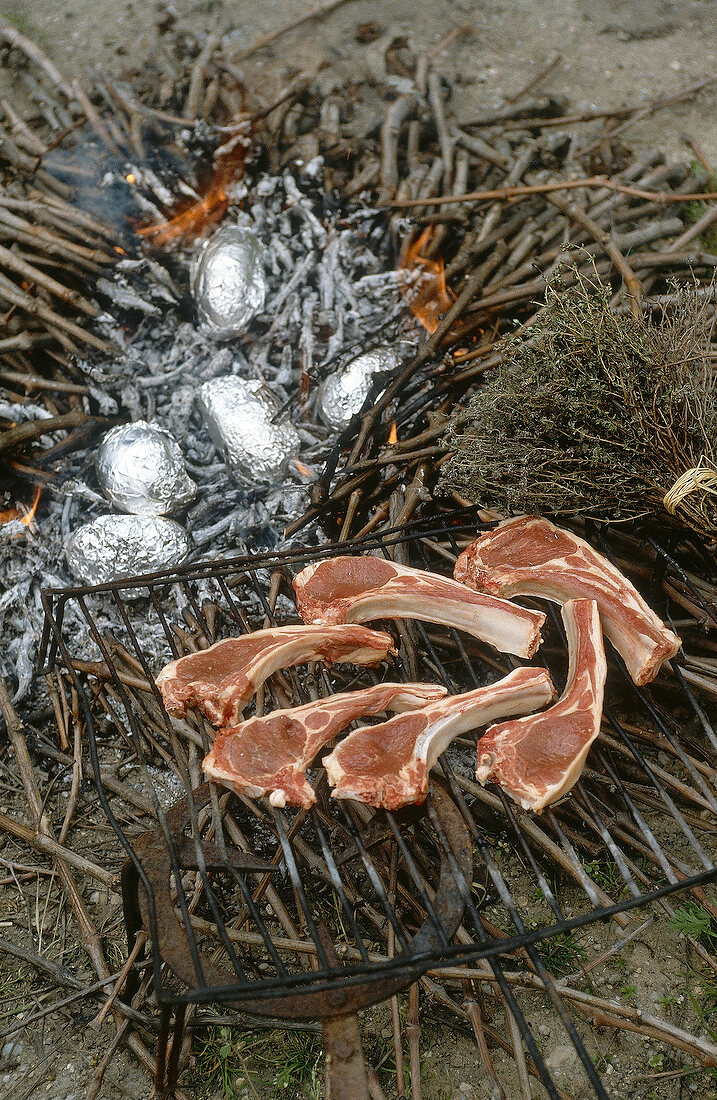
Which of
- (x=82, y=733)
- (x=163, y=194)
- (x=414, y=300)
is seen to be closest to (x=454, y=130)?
(x=414, y=300)

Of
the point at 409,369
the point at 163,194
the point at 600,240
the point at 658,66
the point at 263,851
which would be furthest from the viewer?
the point at 658,66

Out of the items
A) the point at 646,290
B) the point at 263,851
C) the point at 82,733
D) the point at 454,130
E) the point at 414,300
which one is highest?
the point at 454,130

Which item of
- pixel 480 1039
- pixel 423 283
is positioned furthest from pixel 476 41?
pixel 480 1039

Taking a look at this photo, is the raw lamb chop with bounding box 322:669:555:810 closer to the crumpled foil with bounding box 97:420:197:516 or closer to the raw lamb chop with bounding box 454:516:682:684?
the raw lamb chop with bounding box 454:516:682:684

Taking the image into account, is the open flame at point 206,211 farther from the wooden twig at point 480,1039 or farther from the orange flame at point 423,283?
the wooden twig at point 480,1039

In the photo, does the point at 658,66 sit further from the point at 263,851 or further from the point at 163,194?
the point at 263,851

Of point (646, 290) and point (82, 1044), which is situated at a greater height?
point (646, 290)

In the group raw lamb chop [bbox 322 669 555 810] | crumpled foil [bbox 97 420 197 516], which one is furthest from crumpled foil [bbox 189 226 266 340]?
raw lamb chop [bbox 322 669 555 810]
